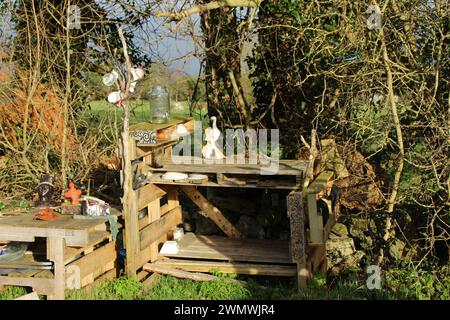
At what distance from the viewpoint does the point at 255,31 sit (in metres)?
8.16

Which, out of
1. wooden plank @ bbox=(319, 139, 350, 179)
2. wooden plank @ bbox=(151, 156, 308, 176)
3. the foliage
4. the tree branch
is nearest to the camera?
the foliage

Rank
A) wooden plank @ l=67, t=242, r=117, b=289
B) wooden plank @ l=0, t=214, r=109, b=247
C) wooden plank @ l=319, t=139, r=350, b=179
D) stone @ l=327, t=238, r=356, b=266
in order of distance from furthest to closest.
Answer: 1. wooden plank @ l=319, t=139, r=350, b=179
2. stone @ l=327, t=238, r=356, b=266
3. wooden plank @ l=67, t=242, r=117, b=289
4. wooden plank @ l=0, t=214, r=109, b=247

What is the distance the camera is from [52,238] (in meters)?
5.46

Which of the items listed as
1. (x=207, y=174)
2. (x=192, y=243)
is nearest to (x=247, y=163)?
(x=207, y=174)

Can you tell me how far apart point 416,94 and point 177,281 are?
121 inches

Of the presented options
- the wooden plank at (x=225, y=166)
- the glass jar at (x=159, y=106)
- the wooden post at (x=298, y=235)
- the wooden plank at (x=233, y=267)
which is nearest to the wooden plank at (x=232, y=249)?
the wooden plank at (x=233, y=267)

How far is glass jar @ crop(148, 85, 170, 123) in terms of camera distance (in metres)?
7.11

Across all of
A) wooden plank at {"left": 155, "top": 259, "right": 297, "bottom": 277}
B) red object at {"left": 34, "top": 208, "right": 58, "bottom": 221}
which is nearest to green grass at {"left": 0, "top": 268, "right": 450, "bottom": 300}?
wooden plank at {"left": 155, "top": 259, "right": 297, "bottom": 277}

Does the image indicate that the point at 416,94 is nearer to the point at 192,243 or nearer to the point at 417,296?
the point at 417,296

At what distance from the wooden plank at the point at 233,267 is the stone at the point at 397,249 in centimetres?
134

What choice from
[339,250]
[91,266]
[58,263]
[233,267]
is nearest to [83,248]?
[91,266]

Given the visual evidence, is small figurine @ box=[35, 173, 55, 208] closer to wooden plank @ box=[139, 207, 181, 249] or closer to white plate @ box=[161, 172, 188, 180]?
wooden plank @ box=[139, 207, 181, 249]

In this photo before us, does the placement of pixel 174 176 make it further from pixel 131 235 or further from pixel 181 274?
pixel 181 274
